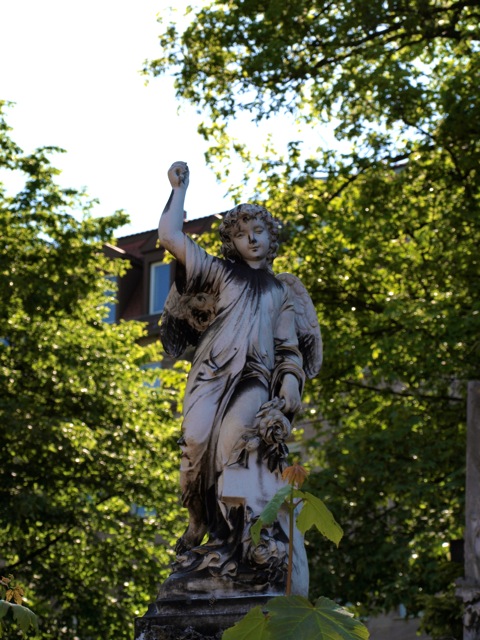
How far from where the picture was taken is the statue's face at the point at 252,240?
24.0 ft

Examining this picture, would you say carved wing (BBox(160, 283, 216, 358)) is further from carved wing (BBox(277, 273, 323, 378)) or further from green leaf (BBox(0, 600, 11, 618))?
green leaf (BBox(0, 600, 11, 618))

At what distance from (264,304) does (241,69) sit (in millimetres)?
14393

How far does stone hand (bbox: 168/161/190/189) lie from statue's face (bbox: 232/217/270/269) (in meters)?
0.39

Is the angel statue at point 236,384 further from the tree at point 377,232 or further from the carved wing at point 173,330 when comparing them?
the tree at point 377,232

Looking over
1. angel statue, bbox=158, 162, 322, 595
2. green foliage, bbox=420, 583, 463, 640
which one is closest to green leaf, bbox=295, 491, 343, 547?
angel statue, bbox=158, 162, 322, 595

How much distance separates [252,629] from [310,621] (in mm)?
140

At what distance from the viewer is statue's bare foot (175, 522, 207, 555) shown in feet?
22.0

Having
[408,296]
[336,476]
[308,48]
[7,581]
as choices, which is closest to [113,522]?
[336,476]

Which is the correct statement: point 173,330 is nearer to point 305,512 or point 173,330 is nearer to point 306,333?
point 306,333

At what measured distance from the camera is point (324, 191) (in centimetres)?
2067

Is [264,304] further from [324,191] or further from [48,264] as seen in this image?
[48,264]

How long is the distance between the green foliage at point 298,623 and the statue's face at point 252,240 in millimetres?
4323

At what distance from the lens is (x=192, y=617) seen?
20.1ft

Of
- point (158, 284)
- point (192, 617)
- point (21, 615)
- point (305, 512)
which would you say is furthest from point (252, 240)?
point (158, 284)
